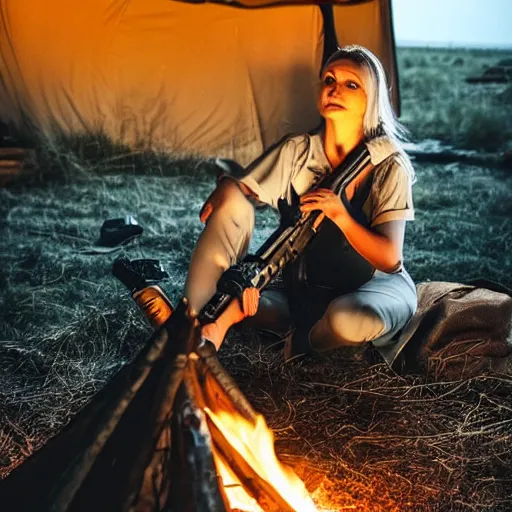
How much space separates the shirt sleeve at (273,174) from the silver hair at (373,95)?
11.1 inches

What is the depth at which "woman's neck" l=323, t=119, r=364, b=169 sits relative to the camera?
292 centimetres

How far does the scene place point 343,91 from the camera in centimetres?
284

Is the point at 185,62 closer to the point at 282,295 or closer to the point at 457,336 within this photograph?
the point at 282,295

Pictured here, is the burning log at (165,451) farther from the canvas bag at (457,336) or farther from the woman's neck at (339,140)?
the canvas bag at (457,336)

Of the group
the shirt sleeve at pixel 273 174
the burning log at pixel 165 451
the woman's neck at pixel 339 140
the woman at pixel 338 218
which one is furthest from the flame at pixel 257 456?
the woman's neck at pixel 339 140

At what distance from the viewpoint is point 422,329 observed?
356 centimetres

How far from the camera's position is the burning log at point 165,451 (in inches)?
89.2

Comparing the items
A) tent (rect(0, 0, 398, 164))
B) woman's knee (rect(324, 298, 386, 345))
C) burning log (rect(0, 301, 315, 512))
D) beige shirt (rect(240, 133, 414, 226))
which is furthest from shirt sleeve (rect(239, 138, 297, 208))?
tent (rect(0, 0, 398, 164))

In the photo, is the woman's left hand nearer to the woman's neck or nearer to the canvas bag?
the woman's neck

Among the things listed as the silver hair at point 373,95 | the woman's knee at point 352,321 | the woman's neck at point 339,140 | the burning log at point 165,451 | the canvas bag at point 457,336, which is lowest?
the canvas bag at point 457,336

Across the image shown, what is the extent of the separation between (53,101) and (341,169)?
217cm

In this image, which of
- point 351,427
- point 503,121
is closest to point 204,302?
point 351,427

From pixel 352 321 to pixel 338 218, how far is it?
495mm

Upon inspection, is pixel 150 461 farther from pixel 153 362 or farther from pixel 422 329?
pixel 422 329
